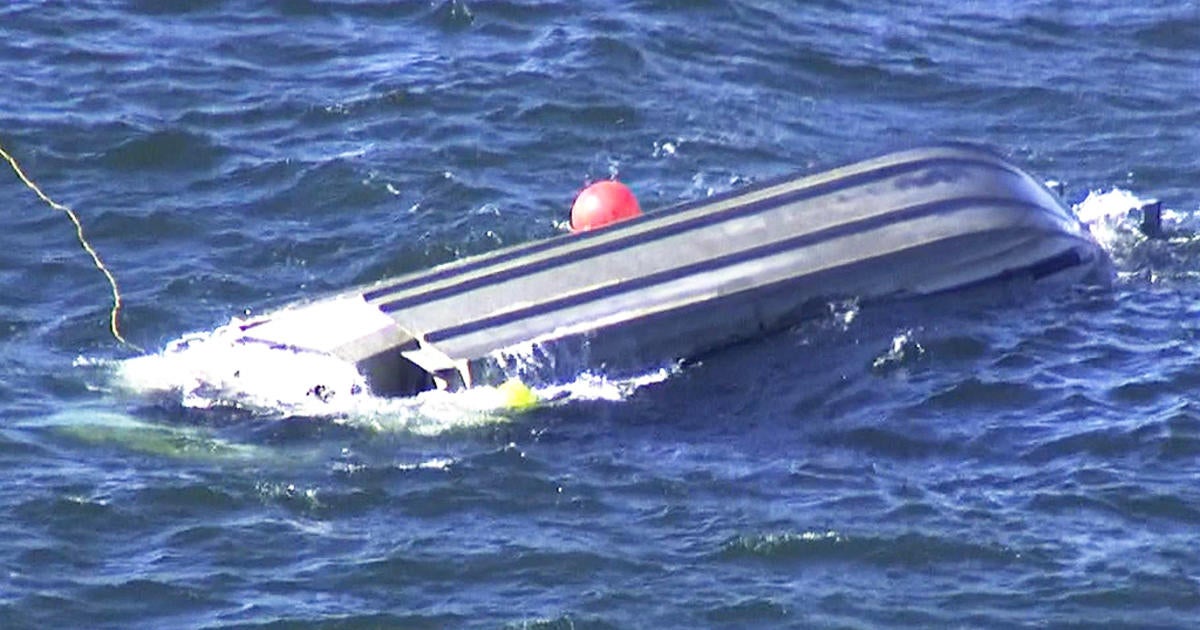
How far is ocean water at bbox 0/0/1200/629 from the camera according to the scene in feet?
43.8

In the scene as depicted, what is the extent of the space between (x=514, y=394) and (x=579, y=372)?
0.49m

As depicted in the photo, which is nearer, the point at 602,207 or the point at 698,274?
the point at 698,274

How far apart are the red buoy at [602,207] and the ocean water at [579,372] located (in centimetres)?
114

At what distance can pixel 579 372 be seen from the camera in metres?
15.4

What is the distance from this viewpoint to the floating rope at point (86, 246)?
16.5 metres

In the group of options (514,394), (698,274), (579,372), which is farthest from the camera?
(698,274)

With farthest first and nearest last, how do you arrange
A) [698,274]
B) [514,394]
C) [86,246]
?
[86,246]
[698,274]
[514,394]

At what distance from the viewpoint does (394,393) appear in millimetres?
15242

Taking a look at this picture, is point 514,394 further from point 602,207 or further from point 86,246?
point 86,246

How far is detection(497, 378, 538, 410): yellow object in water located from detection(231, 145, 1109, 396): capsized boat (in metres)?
0.09

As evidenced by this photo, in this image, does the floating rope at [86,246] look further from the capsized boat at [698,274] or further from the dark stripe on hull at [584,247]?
the dark stripe on hull at [584,247]

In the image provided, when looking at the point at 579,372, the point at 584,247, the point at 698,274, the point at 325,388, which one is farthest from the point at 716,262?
the point at 325,388

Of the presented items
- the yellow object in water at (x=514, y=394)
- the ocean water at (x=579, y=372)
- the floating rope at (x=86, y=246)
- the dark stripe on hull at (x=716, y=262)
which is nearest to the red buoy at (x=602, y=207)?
the dark stripe on hull at (x=716, y=262)

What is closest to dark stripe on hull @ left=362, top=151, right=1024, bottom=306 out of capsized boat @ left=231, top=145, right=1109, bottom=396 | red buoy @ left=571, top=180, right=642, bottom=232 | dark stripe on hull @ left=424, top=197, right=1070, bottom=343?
capsized boat @ left=231, top=145, right=1109, bottom=396
